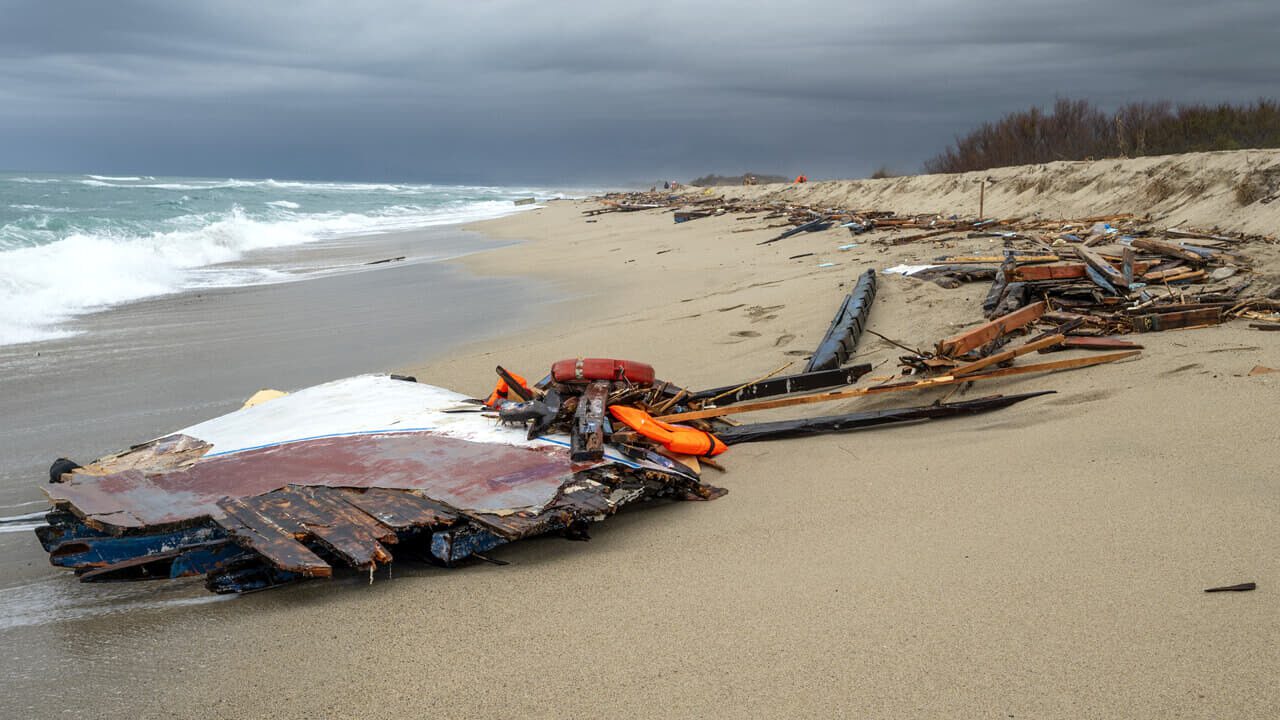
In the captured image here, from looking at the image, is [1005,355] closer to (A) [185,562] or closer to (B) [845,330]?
(B) [845,330]

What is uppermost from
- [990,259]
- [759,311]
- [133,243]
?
[133,243]

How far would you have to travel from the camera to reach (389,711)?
273 centimetres

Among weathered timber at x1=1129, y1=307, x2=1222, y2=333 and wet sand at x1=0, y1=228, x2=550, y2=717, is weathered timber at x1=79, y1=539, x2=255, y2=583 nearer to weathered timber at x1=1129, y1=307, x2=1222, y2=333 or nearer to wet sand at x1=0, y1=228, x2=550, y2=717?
wet sand at x1=0, y1=228, x2=550, y2=717

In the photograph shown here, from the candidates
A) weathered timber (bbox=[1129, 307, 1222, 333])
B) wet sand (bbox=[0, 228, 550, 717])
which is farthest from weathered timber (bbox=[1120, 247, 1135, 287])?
wet sand (bbox=[0, 228, 550, 717])

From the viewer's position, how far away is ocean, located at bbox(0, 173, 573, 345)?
44.6 feet

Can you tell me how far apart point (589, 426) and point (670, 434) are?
0.54m

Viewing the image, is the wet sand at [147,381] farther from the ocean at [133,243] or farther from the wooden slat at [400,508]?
the ocean at [133,243]

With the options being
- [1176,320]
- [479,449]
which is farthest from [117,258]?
[1176,320]

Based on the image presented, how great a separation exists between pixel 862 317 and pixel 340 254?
17493 mm

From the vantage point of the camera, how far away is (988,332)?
627 centimetres

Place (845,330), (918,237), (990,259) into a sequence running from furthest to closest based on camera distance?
(918,237)
(990,259)
(845,330)

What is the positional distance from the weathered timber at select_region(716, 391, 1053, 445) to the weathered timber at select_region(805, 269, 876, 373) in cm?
127

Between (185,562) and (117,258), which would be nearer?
(185,562)

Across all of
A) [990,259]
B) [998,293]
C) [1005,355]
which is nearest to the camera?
[1005,355]
